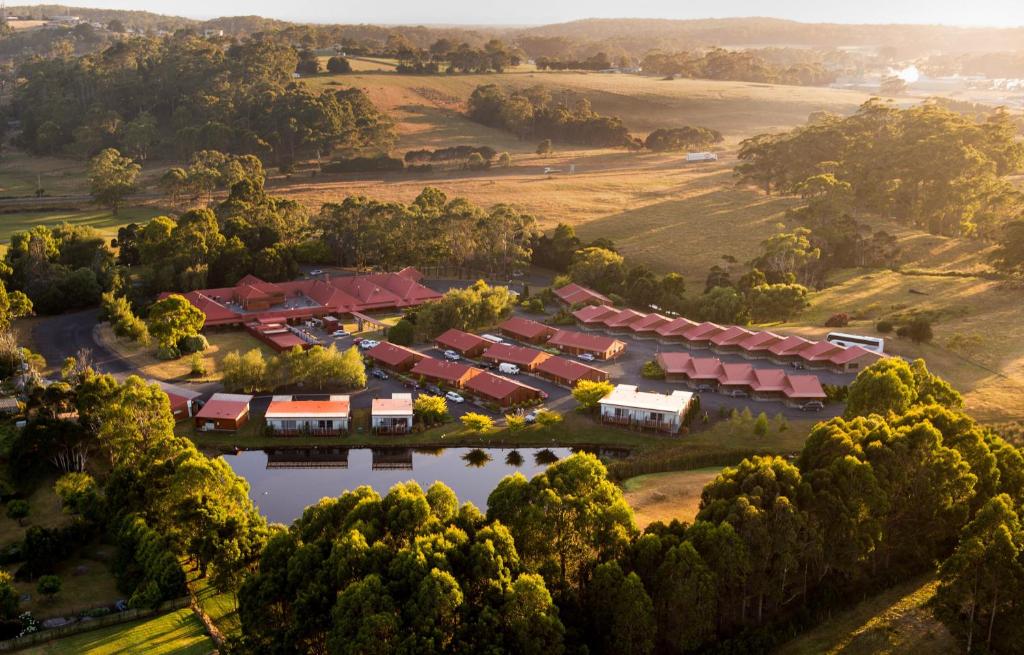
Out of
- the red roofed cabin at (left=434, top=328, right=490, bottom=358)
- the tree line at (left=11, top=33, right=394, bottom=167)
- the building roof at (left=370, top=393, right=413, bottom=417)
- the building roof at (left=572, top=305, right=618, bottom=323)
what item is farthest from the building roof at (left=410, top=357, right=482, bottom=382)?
the tree line at (left=11, top=33, right=394, bottom=167)

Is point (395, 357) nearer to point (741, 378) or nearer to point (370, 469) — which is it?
point (370, 469)

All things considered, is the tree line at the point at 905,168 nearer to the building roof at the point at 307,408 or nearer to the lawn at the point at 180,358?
the lawn at the point at 180,358

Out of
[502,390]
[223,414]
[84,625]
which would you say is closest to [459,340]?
[502,390]

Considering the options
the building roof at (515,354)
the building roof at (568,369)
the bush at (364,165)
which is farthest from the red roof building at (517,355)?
the bush at (364,165)

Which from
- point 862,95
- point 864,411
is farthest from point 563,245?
point 862,95

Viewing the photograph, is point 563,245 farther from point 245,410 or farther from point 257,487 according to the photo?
point 257,487
